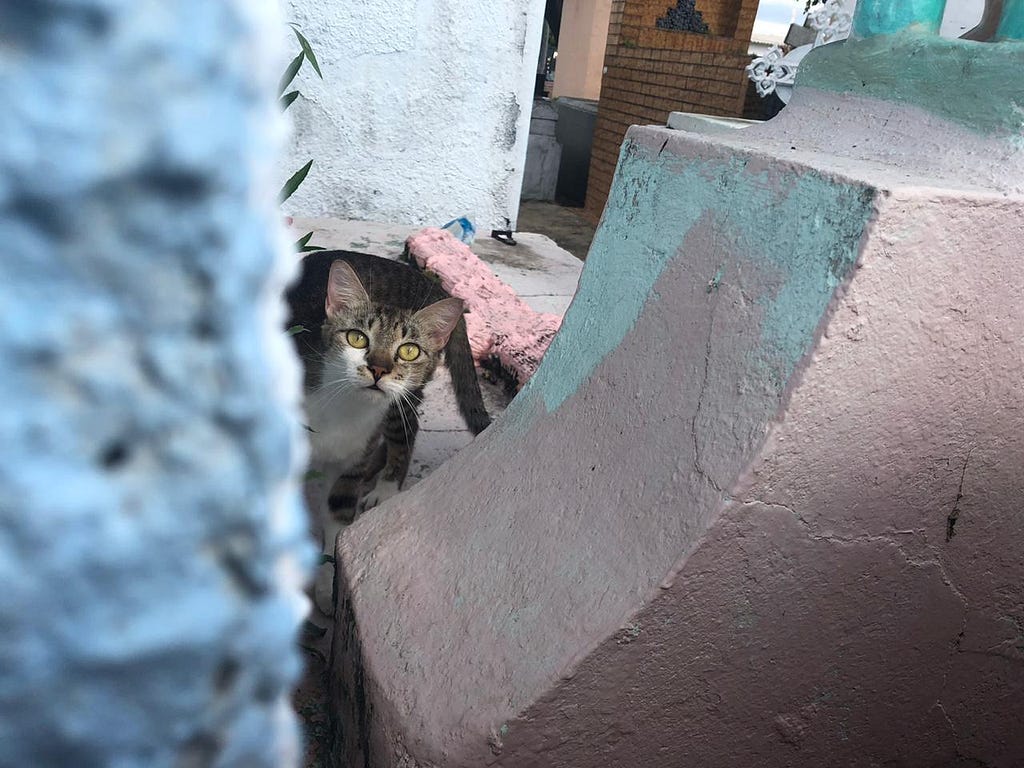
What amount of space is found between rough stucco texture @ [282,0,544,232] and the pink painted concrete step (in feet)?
2.40

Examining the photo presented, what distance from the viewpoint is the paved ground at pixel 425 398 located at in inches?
68.9

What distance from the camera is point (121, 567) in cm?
29

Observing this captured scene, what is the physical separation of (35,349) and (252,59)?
0.12 meters

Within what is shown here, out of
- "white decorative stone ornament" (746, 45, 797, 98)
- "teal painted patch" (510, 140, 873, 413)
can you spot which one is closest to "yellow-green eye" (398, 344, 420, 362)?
"teal painted patch" (510, 140, 873, 413)

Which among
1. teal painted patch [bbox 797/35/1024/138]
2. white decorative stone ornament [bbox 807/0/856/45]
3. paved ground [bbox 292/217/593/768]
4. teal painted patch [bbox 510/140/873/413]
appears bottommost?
paved ground [bbox 292/217/593/768]

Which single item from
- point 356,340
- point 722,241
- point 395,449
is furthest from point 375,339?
point 722,241

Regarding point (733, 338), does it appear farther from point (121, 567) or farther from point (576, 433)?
point (121, 567)

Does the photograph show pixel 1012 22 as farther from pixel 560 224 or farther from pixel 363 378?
pixel 560 224

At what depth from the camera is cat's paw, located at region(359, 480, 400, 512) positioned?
239 centimetres

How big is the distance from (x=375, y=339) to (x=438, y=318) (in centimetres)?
20

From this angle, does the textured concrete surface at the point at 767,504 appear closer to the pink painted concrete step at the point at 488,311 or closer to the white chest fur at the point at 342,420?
the white chest fur at the point at 342,420

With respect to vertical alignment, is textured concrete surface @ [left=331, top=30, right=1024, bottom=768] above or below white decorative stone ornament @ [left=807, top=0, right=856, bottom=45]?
below

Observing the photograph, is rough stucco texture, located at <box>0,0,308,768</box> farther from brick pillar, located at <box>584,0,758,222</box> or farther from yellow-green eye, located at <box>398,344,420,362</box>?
brick pillar, located at <box>584,0,758,222</box>

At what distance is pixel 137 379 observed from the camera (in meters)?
0.28
